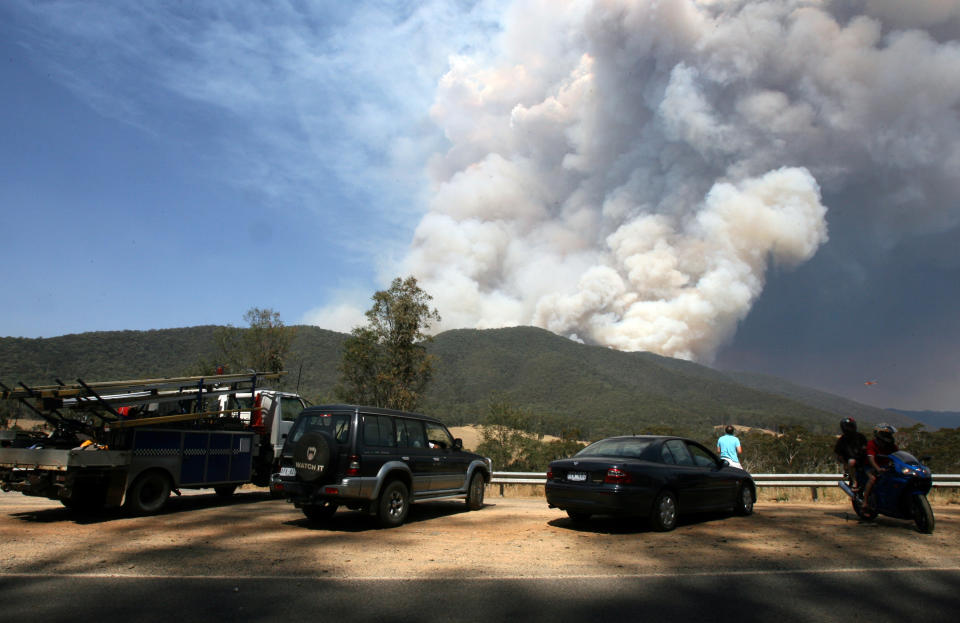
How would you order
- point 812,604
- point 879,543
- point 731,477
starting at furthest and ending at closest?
point 731,477 < point 879,543 < point 812,604

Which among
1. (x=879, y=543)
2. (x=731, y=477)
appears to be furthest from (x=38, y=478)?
(x=879, y=543)

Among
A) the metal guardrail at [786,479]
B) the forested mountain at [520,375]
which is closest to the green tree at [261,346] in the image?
the forested mountain at [520,375]

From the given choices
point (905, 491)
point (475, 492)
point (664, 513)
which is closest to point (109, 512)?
point (475, 492)

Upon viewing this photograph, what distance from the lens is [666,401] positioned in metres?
112

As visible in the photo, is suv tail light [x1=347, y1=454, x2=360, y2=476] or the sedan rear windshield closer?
suv tail light [x1=347, y1=454, x2=360, y2=476]

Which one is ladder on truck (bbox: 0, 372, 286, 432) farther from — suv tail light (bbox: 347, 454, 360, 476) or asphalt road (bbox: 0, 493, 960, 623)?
suv tail light (bbox: 347, 454, 360, 476)

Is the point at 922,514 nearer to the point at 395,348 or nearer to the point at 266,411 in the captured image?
the point at 266,411

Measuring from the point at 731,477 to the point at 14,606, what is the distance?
9.90m

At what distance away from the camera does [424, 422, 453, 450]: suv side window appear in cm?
1106

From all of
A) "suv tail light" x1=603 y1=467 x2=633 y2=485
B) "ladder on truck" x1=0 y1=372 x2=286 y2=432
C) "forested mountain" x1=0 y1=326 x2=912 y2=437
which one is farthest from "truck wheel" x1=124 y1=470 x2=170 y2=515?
"forested mountain" x1=0 y1=326 x2=912 y2=437

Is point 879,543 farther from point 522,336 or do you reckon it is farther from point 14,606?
point 522,336

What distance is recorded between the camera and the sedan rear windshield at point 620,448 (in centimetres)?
933

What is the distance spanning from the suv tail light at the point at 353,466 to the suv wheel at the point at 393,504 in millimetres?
654

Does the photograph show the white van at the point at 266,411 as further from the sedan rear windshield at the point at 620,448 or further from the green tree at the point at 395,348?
the green tree at the point at 395,348
